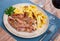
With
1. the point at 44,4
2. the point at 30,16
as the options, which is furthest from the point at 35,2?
the point at 30,16

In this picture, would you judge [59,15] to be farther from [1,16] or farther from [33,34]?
[1,16]

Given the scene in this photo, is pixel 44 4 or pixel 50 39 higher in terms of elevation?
pixel 44 4

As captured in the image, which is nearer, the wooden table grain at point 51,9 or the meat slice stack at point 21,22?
the meat slice stack at point 21,22

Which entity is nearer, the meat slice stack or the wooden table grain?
the meat slice stack

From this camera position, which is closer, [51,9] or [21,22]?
[21,22]

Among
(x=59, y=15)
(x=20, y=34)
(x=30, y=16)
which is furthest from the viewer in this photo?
(x=59, y=15)

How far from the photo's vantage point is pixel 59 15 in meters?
0.99

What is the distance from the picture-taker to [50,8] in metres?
1.02

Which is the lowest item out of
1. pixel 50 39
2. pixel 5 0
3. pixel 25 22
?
pixel 50 39

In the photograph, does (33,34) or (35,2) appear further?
(35,2)

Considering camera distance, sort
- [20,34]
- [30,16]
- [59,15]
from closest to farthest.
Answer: [20,34] < [30,16] < [59,15]

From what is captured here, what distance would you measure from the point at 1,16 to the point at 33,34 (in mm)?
237

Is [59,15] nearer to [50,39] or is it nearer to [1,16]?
[50,39]

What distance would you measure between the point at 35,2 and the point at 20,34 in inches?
13.4
